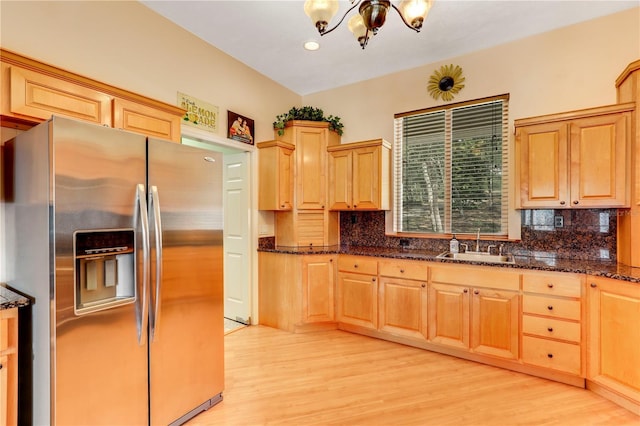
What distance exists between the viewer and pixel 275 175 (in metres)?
3.66

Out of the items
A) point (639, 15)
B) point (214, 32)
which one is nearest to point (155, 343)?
point (214, 32)

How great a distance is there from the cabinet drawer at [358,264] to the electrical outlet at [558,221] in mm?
1696

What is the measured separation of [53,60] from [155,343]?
197 cm

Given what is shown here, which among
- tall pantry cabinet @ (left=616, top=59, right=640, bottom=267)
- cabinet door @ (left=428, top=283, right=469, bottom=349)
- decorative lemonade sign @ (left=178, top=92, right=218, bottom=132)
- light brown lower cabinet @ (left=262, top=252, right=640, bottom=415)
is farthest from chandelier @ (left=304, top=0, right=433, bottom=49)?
cabinet door @ (left=428, top=283, right=469, bottom=349)

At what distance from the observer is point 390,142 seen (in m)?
3.88

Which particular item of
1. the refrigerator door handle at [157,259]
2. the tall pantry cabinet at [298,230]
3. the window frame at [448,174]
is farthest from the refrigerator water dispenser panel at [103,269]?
the window frame at [448,174]

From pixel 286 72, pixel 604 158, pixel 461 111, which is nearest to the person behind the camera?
pixel 604 158

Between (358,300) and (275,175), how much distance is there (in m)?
1.70

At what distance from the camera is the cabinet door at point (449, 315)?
9.29ft

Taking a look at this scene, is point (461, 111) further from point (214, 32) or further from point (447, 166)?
point (214, 32)

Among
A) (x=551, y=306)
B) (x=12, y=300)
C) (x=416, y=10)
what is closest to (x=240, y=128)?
(x=416, y=10)

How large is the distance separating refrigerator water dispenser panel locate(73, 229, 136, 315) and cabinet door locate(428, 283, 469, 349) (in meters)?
2.49

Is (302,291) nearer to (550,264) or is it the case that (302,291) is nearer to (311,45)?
(550,264)

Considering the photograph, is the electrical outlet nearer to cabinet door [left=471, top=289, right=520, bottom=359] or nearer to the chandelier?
cabinet door [left=471, top=289, right=520, bottom=359]
